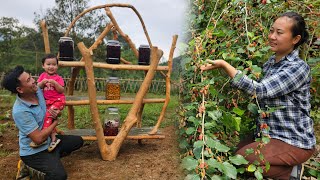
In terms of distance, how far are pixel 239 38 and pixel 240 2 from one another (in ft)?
0.71

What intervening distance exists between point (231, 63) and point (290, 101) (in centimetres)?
37

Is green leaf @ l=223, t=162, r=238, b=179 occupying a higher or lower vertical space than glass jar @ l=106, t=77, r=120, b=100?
lower

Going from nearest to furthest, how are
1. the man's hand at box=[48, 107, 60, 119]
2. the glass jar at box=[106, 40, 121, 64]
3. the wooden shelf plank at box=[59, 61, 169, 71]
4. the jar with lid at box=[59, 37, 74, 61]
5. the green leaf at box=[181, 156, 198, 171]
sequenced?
the green leaf at box=[181, 156, 198, 171] < the man's hand at box=[48, 107, 60, 119] < the wooden shelf plank at box=[59, 61, 169, 71] < the jar with lid at box=[59, 37, 74, 61] < the glass jar at box=[106, 40, 121, 64]

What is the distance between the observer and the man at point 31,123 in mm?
2109

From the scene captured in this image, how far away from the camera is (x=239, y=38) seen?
191cm

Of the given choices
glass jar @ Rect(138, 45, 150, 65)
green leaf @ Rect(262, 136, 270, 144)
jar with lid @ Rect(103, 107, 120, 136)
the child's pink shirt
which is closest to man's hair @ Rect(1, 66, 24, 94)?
the child's pink shirt

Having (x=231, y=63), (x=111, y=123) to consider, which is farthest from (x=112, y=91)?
(x=231, y=63)

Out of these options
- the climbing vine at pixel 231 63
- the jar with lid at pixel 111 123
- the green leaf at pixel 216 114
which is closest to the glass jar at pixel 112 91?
the jar with lid at pixel 111 123

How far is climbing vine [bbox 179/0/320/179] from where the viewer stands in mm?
1469

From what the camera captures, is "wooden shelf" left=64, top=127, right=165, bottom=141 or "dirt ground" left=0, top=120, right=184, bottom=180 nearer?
"dirt ground" left=0, top=120, right=184, bottom=180

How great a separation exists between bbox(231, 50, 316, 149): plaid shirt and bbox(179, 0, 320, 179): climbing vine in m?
0.11

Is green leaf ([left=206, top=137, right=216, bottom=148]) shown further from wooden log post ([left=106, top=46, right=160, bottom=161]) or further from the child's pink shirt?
the child's pink shirt

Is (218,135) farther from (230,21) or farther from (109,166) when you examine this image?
(109,166)

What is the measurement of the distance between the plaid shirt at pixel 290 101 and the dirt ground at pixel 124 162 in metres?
0.89
